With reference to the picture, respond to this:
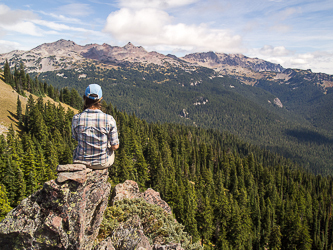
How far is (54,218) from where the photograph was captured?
7.50 metres

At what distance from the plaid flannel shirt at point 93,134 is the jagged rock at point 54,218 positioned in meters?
0.71

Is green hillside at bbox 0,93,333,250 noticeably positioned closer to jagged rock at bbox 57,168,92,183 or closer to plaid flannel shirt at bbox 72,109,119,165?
jagged rock at bbox 57,168,92,183

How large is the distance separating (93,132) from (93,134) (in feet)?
0.26

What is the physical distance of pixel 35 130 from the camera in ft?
238

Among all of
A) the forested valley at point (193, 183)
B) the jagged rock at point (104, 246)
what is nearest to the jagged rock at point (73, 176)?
the jagged rock at point (104, 246)

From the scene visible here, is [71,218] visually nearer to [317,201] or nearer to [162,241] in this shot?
[162,241]

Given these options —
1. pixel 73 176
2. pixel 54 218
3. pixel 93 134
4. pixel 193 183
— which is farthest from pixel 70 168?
pixel 193 183

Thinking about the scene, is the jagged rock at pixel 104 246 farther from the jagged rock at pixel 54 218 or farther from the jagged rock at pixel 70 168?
the jagged rock at pixel 70 168

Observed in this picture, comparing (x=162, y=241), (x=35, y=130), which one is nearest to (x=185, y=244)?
(x=162, y=241)

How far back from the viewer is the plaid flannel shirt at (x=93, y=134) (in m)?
7.71

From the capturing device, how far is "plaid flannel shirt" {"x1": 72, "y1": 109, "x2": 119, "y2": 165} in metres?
7.71

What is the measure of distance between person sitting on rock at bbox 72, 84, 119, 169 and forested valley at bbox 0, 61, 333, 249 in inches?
1274

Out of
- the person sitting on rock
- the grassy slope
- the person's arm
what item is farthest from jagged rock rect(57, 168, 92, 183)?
the grassy slope

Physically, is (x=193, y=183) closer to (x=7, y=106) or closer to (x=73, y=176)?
(x=73, y=176)
